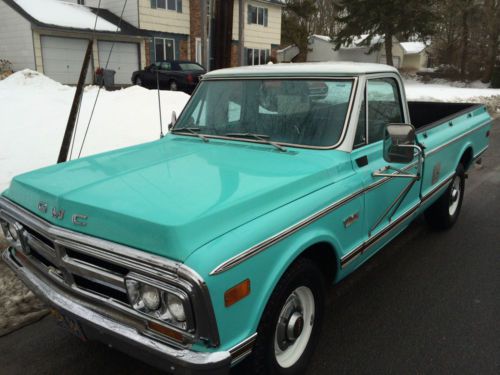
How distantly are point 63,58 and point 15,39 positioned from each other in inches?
A: 98.8

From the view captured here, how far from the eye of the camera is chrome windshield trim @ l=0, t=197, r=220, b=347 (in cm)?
188

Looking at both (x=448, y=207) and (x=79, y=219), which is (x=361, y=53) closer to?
(x=448, y=207)

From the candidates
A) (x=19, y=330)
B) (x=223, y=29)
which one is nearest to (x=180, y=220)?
(x=19, y=330)

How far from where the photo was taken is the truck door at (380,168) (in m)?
3.22

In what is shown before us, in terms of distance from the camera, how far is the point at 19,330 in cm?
332

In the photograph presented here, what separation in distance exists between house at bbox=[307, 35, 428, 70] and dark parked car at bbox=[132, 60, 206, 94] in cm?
2817

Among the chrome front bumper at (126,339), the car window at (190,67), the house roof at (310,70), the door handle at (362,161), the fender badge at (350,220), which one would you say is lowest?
the chrome front bumper at (126,339)

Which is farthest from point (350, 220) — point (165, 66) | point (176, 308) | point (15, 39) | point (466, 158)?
point (15, 39)

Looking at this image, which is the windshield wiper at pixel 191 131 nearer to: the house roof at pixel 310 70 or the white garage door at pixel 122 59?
the house roof at pixel 310 70

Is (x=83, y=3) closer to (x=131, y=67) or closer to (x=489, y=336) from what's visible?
(x=131, y=67)

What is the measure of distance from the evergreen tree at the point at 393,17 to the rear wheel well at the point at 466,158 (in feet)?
93.3

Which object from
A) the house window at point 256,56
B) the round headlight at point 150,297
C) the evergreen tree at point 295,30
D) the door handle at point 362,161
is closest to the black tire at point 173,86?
the house window at point 256,56

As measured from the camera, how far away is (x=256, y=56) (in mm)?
31922

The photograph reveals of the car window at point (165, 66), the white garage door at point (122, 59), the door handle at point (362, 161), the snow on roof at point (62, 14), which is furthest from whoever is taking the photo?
the white garage door at point (122, 59)
